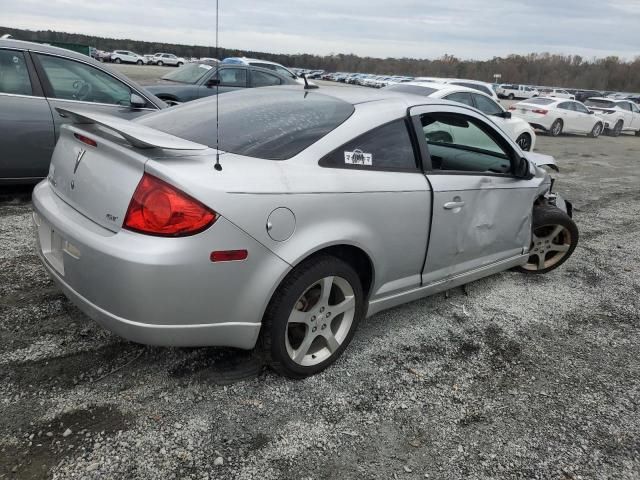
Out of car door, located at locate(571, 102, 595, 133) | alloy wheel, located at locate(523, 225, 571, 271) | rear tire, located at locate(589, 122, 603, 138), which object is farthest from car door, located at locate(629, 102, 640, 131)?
alloy wheel, located at locate(523, 225, 571, 271)

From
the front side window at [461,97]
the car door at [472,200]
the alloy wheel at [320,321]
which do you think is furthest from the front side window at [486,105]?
the alloy wheel at [320,321]

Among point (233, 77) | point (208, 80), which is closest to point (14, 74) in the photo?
point (208, 80)

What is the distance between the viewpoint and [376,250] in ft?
9.26

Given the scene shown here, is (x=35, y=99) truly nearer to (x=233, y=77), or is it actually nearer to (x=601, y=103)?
(x=233, y=77)

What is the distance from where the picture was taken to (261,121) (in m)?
2.85

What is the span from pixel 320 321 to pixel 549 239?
9.10 ft

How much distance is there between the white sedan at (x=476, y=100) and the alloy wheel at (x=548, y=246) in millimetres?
3877

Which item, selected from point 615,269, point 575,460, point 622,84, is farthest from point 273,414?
point 622,84

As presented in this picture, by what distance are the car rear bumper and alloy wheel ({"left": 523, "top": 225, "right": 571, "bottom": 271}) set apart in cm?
303

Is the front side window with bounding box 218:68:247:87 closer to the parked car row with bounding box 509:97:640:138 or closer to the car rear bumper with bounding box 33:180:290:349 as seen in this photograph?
the car rear bumper with bounding box 33:180:290:349

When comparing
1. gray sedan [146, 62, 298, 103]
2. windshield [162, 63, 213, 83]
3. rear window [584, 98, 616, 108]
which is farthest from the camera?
rear window [584, 98, 616, 108]

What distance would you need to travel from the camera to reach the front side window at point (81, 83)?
5.14 meters

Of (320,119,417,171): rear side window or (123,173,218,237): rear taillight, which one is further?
(320,119,417,171): rear side window

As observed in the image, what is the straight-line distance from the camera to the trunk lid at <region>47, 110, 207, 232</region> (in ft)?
7.38
